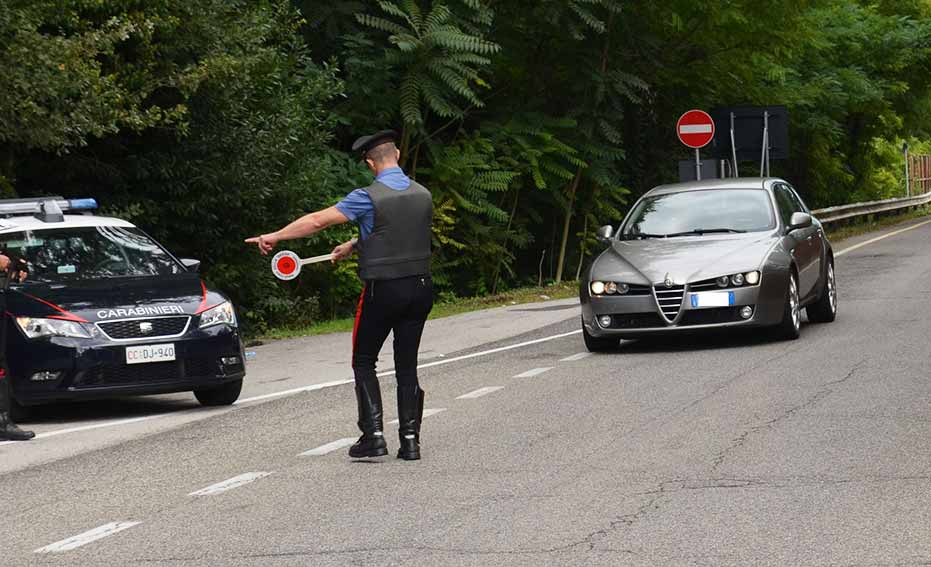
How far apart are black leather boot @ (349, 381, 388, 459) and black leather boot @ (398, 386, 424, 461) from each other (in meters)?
0.12

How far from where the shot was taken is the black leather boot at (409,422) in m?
9.38

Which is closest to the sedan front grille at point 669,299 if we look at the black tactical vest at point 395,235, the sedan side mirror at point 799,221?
the sedan side mirror at point 799,221

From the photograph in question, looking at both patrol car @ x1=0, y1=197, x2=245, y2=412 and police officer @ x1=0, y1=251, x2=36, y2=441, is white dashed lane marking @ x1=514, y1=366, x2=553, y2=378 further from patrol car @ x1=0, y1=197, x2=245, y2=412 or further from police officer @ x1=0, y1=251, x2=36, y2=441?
police officer @ x1=0, y1=251, x2=36, y2=441

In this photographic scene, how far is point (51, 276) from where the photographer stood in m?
13.1

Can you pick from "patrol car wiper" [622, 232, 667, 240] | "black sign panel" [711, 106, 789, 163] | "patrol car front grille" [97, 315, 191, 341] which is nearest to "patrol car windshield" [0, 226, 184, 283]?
"patrol car front grille" [97, 315, 191, 341]

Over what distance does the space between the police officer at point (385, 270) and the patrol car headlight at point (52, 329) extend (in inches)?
126

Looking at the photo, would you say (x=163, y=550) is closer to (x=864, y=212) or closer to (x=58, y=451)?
(x=58, y=451)

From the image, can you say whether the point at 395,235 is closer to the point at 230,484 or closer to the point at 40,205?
the point at 230,484

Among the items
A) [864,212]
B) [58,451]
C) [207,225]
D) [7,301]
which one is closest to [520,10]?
[207,225]

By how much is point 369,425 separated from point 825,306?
8.75 metres

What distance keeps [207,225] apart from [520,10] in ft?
29.6

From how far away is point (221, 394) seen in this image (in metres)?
13.0

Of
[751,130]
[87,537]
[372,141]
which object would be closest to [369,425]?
[372,141]

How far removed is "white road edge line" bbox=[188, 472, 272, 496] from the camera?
862cm
